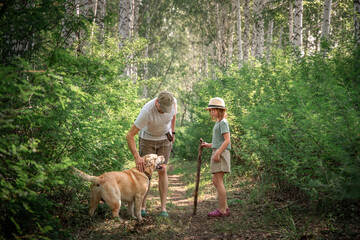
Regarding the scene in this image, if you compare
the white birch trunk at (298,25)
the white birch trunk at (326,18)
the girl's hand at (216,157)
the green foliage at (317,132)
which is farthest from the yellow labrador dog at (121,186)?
the white birch trunk at (326,18)

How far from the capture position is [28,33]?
3.23 m

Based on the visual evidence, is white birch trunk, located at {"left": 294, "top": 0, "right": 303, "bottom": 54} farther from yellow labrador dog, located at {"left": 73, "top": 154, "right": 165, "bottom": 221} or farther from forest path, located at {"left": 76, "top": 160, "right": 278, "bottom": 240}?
yellow labrador dog, located at {"left": 73, "top": 154, "right": 165, "bottom": 221}

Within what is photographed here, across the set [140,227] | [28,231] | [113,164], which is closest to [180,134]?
[113,164]

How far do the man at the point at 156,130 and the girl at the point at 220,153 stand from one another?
0.87 m

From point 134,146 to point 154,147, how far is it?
0.65m

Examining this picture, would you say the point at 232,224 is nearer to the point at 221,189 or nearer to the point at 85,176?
the point at 221,189

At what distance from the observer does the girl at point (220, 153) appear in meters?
4.82

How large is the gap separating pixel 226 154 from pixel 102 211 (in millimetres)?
2522

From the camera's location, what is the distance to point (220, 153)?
4.80m

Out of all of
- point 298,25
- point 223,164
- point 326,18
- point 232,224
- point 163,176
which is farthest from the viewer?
point 298,25

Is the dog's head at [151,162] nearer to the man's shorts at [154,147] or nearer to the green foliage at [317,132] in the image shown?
the man's shorts at [154,147]

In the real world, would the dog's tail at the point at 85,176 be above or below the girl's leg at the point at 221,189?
above

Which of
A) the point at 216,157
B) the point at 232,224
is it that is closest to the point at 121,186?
the point at 216,157

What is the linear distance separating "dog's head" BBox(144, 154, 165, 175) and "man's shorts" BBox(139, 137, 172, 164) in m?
0.30
